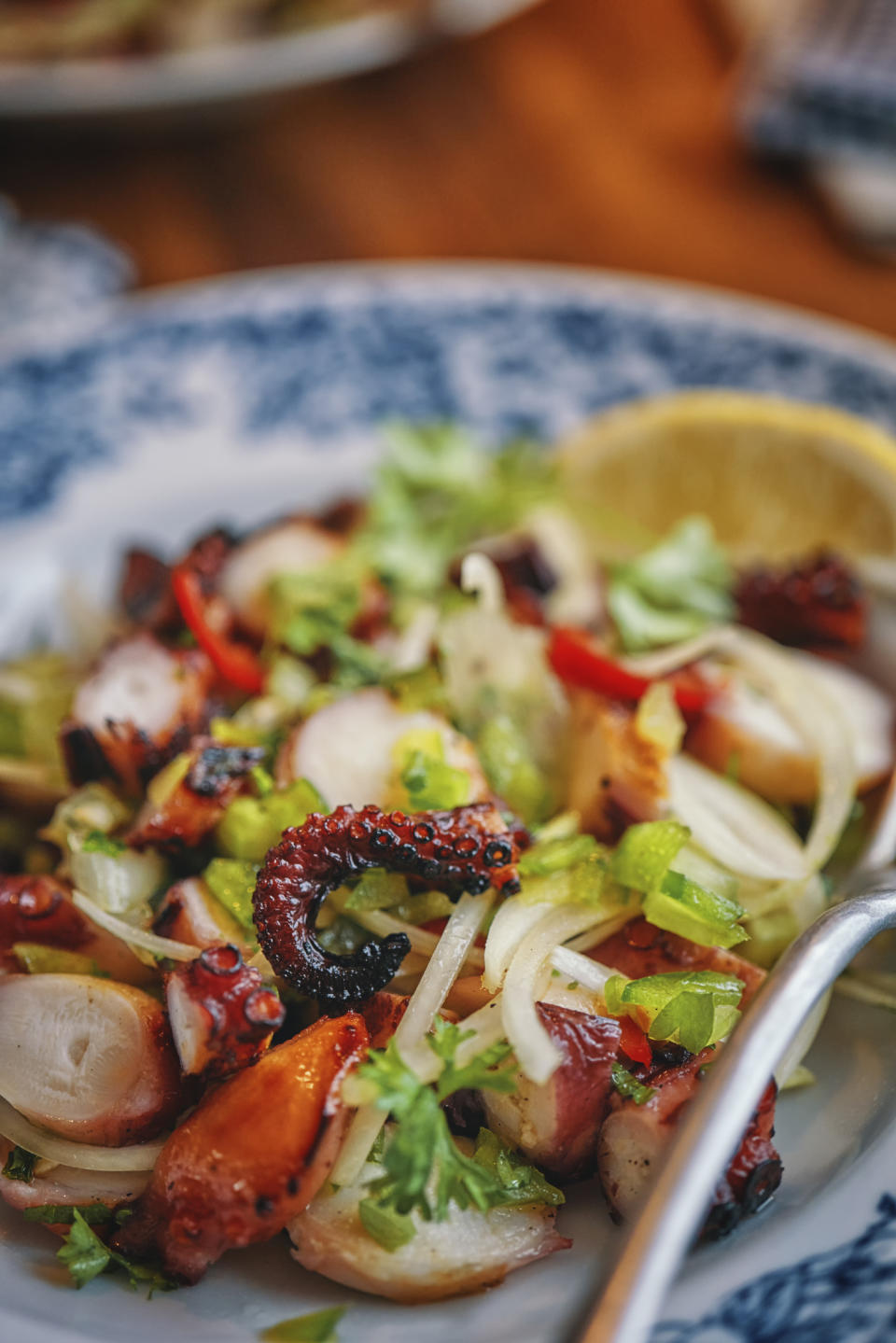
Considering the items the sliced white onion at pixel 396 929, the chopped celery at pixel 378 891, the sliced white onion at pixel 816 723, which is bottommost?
the sliced white onion at pixel 396 929

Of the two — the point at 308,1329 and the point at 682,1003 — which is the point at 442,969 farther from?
the point at 308,1329

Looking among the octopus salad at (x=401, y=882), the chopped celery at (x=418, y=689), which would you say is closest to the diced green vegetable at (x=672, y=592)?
the octopus salad at (x=401, y=882)

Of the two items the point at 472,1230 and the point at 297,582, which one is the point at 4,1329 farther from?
the point at 297,582

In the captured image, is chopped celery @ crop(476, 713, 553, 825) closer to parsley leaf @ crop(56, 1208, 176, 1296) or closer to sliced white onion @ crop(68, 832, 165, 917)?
sliced white onion @ crop(68, 832, 165, 917)

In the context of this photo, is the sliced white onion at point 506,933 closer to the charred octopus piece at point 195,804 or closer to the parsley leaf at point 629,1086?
the parsley leaf at point 629,1086

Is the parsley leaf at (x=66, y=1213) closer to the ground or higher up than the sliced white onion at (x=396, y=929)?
closer to the ground

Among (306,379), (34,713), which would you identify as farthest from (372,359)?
(34,713)
